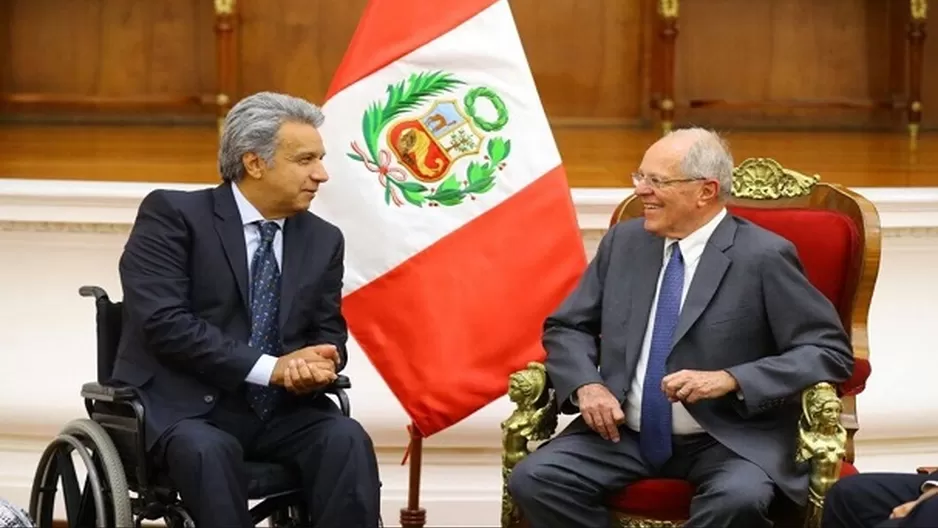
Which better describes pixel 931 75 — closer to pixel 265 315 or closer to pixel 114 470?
pixel 265 315

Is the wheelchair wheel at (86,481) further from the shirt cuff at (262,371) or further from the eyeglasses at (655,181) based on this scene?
the eyeglasses at (655,181)

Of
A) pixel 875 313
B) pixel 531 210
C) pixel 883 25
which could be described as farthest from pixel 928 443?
pixel 883 25

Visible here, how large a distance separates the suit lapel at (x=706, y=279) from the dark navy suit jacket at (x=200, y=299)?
79 centimetres

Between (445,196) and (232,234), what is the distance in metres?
0.65

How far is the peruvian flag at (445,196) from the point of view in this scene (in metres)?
4.34

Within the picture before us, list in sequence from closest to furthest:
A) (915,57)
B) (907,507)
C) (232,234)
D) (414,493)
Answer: (907,507), (232,234), (414,493), (915,57)

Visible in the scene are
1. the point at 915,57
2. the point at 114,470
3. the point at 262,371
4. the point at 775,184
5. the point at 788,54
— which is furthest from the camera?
the point at 788,54

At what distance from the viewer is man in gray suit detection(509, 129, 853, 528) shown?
3.78 metres

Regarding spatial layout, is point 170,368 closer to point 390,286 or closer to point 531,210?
point 390,286

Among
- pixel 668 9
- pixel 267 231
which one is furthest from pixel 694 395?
pixel 668 9

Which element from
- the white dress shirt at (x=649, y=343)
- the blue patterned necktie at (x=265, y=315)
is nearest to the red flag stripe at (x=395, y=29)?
the blue patterned necktie at (x=265, y=315)

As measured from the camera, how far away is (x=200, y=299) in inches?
155

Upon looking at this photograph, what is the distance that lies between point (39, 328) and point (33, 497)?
1438 millimetres

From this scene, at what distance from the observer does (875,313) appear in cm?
534
